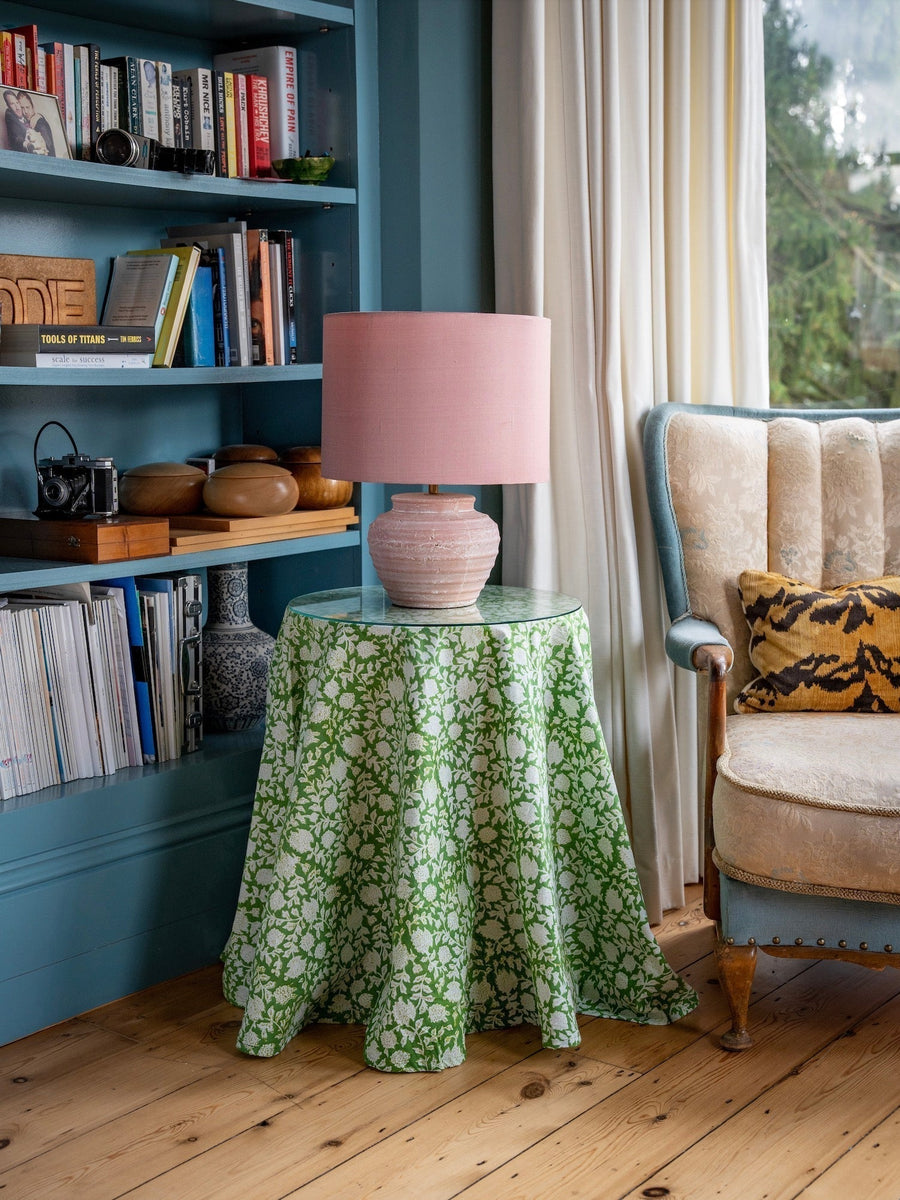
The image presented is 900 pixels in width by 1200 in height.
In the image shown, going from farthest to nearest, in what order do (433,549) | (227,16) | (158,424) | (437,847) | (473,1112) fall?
(158,424) < (227,16) < (433,549) < (437,847) < (473,1112)

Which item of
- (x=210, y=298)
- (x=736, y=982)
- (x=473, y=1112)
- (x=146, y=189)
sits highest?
(x=146, y=189)

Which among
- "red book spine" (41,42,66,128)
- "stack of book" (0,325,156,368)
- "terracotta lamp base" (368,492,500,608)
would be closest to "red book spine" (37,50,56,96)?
"red book spine" (41,42,66,128)

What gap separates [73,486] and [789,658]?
1.30 meters

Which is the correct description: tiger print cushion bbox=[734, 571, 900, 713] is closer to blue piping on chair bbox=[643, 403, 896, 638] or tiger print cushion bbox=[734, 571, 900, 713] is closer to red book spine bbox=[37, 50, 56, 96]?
blue piping on chair bbox=[643, 403, 896, 638]

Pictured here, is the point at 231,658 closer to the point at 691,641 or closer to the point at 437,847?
the point at 437,847

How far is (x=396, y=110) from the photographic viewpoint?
255cm

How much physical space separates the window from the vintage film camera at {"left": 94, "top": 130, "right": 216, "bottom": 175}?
135cm

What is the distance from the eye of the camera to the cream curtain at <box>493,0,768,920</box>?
8.39 feet

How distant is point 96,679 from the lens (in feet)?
7.78

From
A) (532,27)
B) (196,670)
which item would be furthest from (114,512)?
(532,27)

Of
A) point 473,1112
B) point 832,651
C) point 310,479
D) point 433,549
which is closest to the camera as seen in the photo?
point 473,1112

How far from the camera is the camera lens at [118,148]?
7.50 feet

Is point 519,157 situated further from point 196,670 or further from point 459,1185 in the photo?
point 459,1185

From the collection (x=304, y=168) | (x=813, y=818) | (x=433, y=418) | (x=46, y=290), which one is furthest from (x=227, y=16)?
(x=813, y=818)
